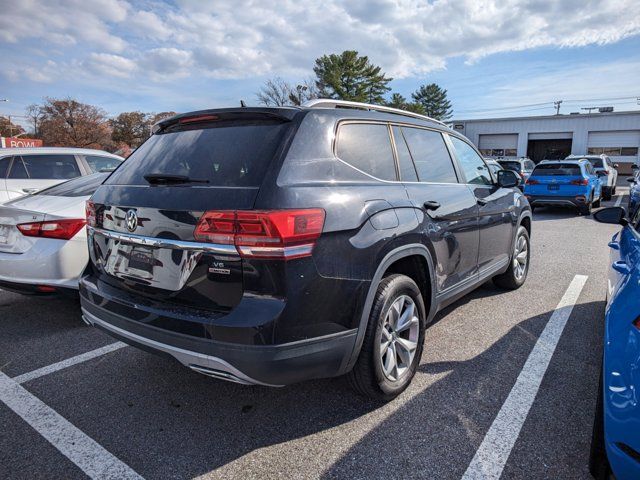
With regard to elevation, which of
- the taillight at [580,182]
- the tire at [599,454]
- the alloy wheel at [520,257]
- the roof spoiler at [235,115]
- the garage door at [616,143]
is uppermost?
the garage door at [616,143]

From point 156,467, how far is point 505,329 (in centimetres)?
309

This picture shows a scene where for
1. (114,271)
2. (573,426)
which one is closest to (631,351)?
(573,426)

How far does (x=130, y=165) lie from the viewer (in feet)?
9.51

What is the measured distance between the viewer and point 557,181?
12156 mm

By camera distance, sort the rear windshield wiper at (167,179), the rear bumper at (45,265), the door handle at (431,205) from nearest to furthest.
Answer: the rear windshield wiper at (167,179)
the door handle at (431,205)
the rear bumper at (45,265)

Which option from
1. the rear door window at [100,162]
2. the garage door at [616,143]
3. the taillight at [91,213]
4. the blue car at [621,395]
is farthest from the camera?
the garage door at [616,143]

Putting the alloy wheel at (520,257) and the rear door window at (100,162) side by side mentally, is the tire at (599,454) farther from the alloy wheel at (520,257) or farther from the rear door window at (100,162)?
the rear door window at (100,162)

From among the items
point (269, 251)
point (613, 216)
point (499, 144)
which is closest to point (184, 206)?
point (269, 251)

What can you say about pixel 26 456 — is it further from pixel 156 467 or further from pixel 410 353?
pixel 410 353

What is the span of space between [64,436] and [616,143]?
1877 inches

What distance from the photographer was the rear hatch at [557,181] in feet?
39.1

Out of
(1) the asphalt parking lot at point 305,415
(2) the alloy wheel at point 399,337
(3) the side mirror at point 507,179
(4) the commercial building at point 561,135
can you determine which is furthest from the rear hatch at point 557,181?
(4) the commercial building at point 561,135

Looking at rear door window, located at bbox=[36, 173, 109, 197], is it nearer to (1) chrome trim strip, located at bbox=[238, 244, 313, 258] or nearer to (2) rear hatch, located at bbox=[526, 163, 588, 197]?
(1) chrome trim strip, located at bbox=[238, 244, 313, 258]

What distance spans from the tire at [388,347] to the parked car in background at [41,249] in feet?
9.44
